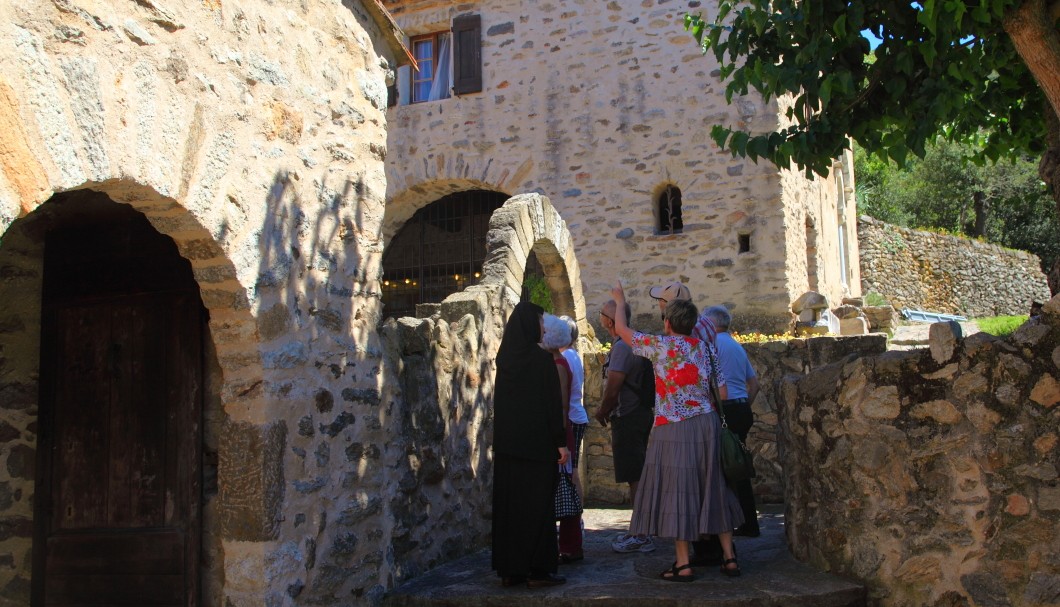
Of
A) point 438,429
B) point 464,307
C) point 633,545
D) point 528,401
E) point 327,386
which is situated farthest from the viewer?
point 464,307

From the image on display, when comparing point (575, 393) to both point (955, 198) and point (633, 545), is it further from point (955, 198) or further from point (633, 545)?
point (955, 198)

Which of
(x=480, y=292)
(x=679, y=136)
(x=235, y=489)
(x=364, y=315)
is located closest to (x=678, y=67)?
(x=679, y=136)

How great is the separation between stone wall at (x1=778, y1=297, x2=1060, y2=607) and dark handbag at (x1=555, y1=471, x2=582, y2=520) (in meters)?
1.37

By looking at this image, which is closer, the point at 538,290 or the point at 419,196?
the point at 538,290

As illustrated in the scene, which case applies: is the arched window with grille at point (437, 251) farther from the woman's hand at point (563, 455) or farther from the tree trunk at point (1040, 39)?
the tree trunk at point (1040, 39)

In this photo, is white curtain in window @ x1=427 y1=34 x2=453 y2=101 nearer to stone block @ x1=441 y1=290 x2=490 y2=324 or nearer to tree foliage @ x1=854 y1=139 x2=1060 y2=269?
stone block @ x1=441 y1=290 x2=490 y2=324

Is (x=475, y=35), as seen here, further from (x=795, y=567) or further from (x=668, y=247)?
(x=795, y=567)

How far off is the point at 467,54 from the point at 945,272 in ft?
51.0

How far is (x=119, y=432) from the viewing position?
15.1ft

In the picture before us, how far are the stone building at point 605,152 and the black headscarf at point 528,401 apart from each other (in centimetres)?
741

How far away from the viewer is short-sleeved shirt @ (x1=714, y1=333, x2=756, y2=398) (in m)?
5.74

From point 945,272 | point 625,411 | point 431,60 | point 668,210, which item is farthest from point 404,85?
point 945,272

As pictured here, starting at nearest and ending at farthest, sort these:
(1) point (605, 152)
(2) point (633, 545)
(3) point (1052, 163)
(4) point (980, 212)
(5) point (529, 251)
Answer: (3) point (1052, 163) → (2) point (633, 545) → (5) point (529, 251) → (1) point (605, 152) → (4) point (980, 212)

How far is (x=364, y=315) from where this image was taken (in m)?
4.87
